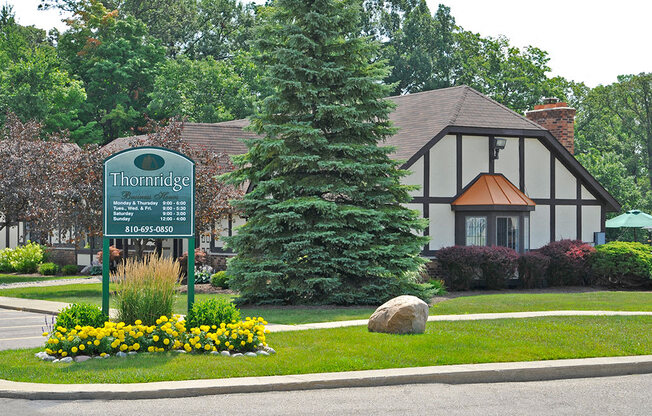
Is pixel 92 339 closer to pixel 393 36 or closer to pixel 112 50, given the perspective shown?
pixel 112 50

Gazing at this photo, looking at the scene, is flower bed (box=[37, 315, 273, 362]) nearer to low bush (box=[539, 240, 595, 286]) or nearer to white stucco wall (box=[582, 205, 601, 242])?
low bush (box=[539, 240, 595, 286])

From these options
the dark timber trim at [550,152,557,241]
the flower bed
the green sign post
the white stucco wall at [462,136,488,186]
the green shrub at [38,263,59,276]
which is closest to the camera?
the flower bed

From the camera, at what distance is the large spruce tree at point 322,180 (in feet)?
70.3

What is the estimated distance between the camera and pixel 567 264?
96.3 ft

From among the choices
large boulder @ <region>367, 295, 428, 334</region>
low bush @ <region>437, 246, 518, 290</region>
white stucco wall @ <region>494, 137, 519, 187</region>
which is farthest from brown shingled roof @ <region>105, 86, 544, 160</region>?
large boulder @ <region>367, 295, 428, 334</region>

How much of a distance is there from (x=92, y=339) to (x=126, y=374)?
69.6 inches

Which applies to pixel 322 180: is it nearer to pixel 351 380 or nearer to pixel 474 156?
pixel 474 156

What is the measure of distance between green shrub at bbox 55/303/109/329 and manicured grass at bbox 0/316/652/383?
2.40ft

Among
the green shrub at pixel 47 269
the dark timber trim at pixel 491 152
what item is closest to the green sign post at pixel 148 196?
the dark timber trim at pixel 491 152

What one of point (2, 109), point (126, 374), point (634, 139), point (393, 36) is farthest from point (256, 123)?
point (634, 139)

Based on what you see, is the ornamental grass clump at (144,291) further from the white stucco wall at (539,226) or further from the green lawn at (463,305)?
the white stucco wall at (539,226)

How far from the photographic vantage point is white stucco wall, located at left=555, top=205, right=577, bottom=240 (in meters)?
31.7

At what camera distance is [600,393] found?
37.4 ft

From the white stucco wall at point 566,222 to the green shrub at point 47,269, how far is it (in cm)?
2065
